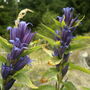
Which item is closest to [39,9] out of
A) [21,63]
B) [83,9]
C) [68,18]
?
[83,9]

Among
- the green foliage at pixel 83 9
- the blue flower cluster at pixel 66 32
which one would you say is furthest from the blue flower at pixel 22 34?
the green foliage at pixel 83 9

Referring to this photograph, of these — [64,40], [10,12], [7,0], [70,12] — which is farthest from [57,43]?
[7,0]

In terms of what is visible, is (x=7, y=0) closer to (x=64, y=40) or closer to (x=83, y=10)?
(x=83, y=10)

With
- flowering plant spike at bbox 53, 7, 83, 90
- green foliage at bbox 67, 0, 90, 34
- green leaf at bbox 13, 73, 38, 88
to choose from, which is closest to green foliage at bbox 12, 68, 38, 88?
green leaf at bbox 13, 73, 38, 88

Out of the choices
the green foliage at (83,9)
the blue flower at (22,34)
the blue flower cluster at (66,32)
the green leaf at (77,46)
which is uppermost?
the blue flower at (22,34)

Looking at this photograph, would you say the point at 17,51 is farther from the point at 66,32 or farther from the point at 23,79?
the point at 66,32

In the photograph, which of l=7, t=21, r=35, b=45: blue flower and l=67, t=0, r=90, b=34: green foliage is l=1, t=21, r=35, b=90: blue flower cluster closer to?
l=7, t=21, r=35, b=45: blue flower

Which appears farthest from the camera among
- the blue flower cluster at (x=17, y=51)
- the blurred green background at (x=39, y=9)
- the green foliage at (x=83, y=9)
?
the green foliage at (x=83, y=9)

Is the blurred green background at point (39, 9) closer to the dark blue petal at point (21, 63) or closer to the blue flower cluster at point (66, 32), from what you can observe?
the blue flower cluster at point (66, 32)
